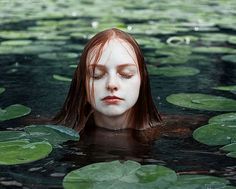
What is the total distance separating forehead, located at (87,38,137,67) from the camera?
8.11ft

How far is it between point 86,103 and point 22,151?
1.84 feet

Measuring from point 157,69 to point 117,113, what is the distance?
1.88 m

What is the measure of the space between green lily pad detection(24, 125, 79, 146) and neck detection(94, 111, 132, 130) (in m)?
0.18

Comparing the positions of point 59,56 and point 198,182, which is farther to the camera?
point 59,56

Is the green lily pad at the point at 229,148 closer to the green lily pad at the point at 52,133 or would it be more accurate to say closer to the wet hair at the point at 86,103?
the wet hair at the point at 86,103

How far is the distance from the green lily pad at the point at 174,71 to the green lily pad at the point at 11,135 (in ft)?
6.09

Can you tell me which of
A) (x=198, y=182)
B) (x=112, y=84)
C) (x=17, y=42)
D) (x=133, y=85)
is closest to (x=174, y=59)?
(x=17, y=42)

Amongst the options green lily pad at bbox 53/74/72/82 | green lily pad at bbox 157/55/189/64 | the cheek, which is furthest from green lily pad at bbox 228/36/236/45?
the cheek

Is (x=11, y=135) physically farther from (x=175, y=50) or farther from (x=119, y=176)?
(x=175, y=50)

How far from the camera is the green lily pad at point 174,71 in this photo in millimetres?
4168

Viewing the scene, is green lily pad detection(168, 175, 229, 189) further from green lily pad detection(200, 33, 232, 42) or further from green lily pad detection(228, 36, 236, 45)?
green lily pad detection(200, 33, 232, 42)

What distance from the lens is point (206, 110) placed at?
3021 mm

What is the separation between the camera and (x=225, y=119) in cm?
270

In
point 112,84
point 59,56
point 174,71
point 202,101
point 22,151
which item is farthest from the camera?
point 59,56
